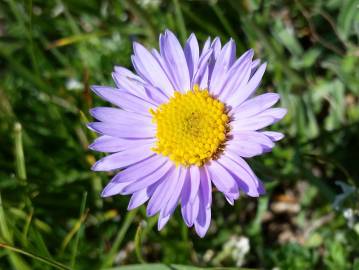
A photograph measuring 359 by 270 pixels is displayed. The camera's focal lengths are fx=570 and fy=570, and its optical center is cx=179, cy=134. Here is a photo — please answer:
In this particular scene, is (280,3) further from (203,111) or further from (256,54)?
(203,111)

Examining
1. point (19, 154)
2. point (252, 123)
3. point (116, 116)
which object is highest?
point (19, 154)

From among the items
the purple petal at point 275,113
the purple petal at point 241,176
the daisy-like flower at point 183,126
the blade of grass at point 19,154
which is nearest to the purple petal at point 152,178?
the daisy-like flower at point 183,126

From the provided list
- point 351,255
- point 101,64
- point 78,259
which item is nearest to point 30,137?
point 101,64

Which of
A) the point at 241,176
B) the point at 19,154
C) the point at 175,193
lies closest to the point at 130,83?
the point at 175,193

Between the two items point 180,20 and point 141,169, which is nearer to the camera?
point 141,169

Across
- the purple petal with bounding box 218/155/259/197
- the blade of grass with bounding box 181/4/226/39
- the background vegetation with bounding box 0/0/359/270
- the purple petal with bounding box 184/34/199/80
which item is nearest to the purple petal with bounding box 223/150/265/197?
the purple petal with bounding box 218/155/259/197

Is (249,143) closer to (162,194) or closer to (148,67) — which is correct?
(162,194)

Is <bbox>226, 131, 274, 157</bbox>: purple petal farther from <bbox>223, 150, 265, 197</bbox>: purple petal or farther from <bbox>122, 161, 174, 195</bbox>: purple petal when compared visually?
<bbox>122, 161, 174, 195</bbox>: purple petal
